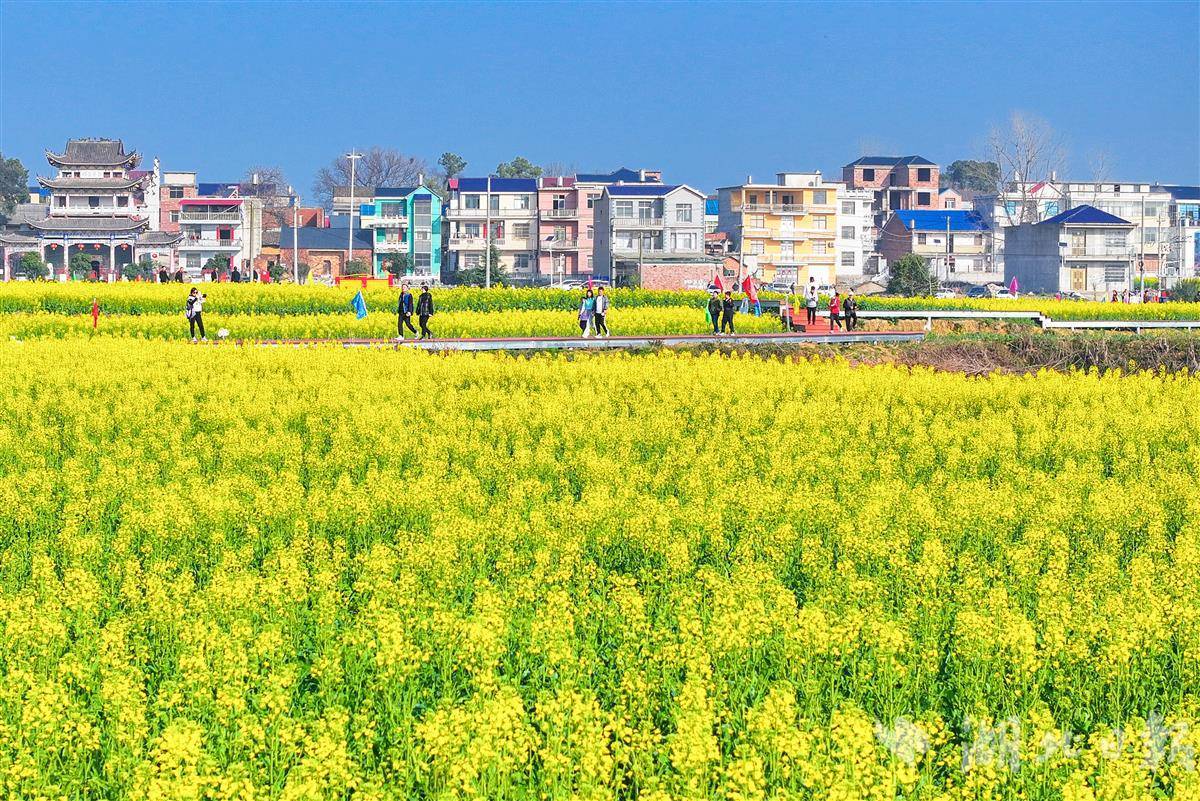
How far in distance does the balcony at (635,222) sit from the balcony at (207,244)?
29.8 m

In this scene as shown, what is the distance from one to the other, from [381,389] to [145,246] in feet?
292

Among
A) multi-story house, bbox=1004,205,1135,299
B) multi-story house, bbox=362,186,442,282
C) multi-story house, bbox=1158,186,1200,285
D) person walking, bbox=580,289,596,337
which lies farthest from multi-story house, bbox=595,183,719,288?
person walking, bbox=580,289,596,337

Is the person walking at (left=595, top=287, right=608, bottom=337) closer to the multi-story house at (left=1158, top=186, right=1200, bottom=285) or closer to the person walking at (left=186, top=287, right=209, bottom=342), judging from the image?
the person walking at (left=186, top=287, right=209, bottom=342)

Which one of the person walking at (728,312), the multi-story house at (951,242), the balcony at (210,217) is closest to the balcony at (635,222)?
the multi-story house at (951,242)

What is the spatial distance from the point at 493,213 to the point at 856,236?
2799cm

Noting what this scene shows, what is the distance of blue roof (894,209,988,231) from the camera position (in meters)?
123

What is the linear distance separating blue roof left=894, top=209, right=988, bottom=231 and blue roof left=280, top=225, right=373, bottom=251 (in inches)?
1656

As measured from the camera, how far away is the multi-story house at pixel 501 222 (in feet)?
364

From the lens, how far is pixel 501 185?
371 feet

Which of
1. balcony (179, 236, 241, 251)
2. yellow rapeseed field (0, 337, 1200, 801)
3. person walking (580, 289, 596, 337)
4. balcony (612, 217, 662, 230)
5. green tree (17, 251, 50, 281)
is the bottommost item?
yellow rapeseed field (0, 337, 1200, 801)

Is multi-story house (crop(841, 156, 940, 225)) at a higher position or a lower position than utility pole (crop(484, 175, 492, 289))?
higher

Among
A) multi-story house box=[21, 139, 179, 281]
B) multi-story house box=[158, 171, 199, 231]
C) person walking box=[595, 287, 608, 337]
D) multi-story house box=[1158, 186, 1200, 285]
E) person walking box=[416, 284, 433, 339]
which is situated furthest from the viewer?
multi-story house box=[1158, 186, 1200, 285]

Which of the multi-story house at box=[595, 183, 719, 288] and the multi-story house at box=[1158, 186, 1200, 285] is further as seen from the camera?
the multi-story house at box=[1158, 186, 1200, 285]

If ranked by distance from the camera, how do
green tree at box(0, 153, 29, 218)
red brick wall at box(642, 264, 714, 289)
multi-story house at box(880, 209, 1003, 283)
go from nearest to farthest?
1. red brick wall at box(642, 264, 714, 289)
2. multi-story house at box(880, 209, 1003, 283)
3. green tree at box(0, 153, 29, 218)
